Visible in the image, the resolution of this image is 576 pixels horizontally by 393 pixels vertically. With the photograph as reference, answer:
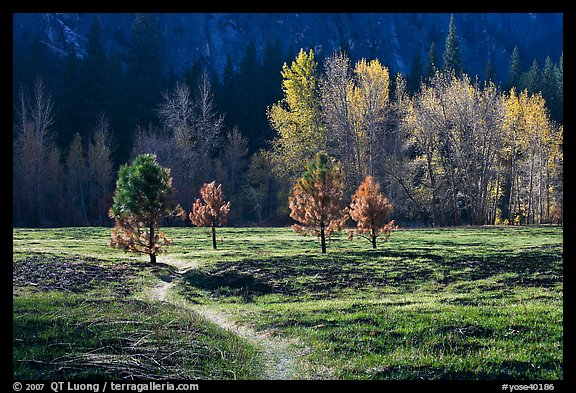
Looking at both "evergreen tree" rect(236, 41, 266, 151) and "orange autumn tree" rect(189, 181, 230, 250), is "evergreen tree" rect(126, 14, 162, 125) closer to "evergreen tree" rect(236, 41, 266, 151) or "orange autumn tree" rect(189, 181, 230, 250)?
"evergreen tree" rect(236, 41, 266, 151)

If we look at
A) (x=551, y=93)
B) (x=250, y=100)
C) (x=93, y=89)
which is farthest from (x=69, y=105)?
(x=551, y=93)

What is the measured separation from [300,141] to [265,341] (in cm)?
4579

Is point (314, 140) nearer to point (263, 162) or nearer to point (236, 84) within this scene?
point (263, 162)

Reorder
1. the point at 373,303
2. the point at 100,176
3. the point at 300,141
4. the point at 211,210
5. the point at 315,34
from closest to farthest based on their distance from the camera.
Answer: the point at 373,303 < the point at 211,210 < the point at 300,141 < the point at 100,176 < the point at 315,34

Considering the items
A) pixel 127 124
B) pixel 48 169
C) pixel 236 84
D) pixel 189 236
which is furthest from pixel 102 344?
pixel 236 84

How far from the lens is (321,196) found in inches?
1180

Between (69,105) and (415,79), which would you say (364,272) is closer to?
(69,105)

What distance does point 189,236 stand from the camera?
41969 mm

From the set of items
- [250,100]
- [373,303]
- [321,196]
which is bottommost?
[373,303]

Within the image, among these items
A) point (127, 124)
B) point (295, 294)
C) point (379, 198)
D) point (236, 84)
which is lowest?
point (295, 294)

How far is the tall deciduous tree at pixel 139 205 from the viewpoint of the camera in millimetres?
26203

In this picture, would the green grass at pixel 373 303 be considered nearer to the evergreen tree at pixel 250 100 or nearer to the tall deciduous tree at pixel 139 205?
the tall deciduous tree at pixel 139 205
